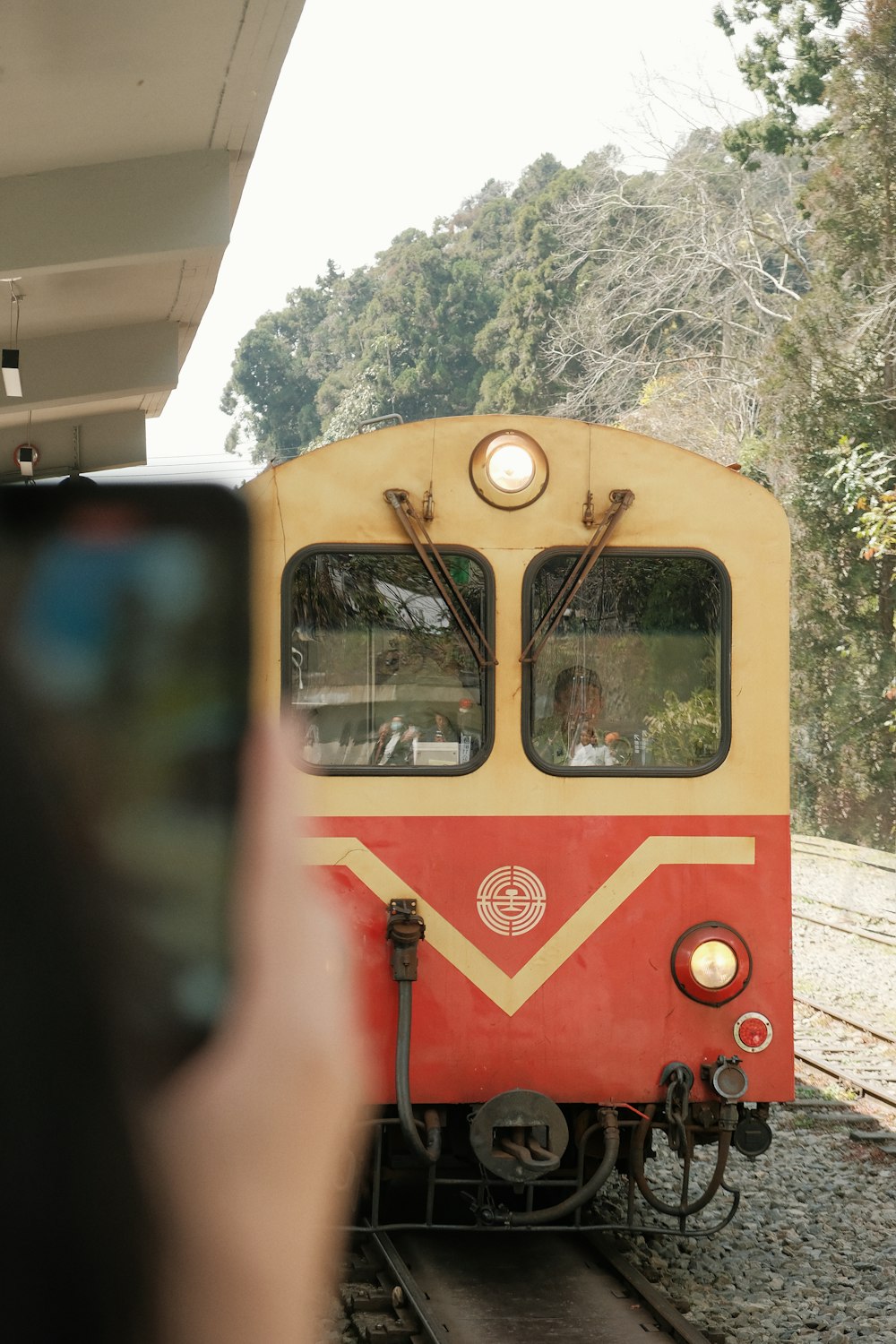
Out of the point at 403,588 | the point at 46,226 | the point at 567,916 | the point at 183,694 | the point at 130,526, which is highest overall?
the point at 46,226

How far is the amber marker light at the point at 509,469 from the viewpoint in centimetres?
530

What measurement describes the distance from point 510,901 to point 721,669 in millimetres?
1144

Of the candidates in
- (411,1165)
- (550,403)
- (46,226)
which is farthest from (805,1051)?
(550,403)

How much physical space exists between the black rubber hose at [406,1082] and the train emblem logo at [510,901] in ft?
1.25

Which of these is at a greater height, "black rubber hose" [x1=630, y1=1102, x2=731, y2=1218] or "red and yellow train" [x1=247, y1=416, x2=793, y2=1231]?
"red and yellow train" [x1=247, y1=416, x2=793, y2=1231]

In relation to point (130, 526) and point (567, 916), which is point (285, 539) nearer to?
point (567, 916)

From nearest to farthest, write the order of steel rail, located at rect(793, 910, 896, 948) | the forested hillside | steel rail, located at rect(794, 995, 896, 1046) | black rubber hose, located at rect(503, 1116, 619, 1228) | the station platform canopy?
black rubber hose, located at rect(503, 1116, 619, 1228)
the station platform canopy
steel rail, located at rect(794, 995, 896, 1046)
steel rail, located at rect(793, 910, 896, 948)
the forested hillside

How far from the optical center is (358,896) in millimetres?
5219

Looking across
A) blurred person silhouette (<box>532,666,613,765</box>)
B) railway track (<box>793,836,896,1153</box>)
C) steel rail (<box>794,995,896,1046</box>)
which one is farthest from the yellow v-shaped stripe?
steel rail (<box>794,995,896,1046</box>)

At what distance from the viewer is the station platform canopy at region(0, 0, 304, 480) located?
609 cm

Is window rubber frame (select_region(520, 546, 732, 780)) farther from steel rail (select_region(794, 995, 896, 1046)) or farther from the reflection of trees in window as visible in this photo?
steel rail (select_region(794, 995, 896, 1046))

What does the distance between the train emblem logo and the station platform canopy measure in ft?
11.6

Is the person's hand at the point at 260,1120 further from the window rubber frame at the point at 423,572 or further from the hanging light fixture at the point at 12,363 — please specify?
the hanging light fixture at the point at 12,363

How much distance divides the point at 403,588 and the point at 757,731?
1.40 meters
